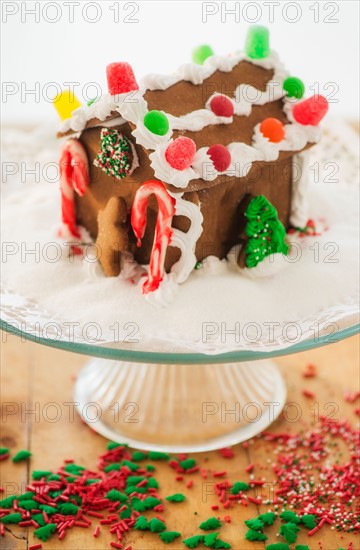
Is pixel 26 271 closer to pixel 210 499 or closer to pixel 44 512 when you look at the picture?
pixel 44 512

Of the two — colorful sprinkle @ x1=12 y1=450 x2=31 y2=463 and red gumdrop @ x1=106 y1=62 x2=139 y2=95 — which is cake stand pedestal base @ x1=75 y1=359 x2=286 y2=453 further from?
red gumdrop @ x1=106 y1=62 x2=139 y2=95

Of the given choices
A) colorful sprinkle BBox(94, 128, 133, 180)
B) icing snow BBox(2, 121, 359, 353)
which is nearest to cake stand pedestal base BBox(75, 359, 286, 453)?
icing snow BBox(2, 121, 359, 353)

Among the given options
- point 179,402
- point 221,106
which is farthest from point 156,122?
point 179,402

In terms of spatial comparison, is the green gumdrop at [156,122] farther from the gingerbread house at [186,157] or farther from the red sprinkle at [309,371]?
the red sprinkle at [309,371]

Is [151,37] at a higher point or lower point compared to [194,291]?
higher

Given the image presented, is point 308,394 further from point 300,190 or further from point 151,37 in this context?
point 151,37
